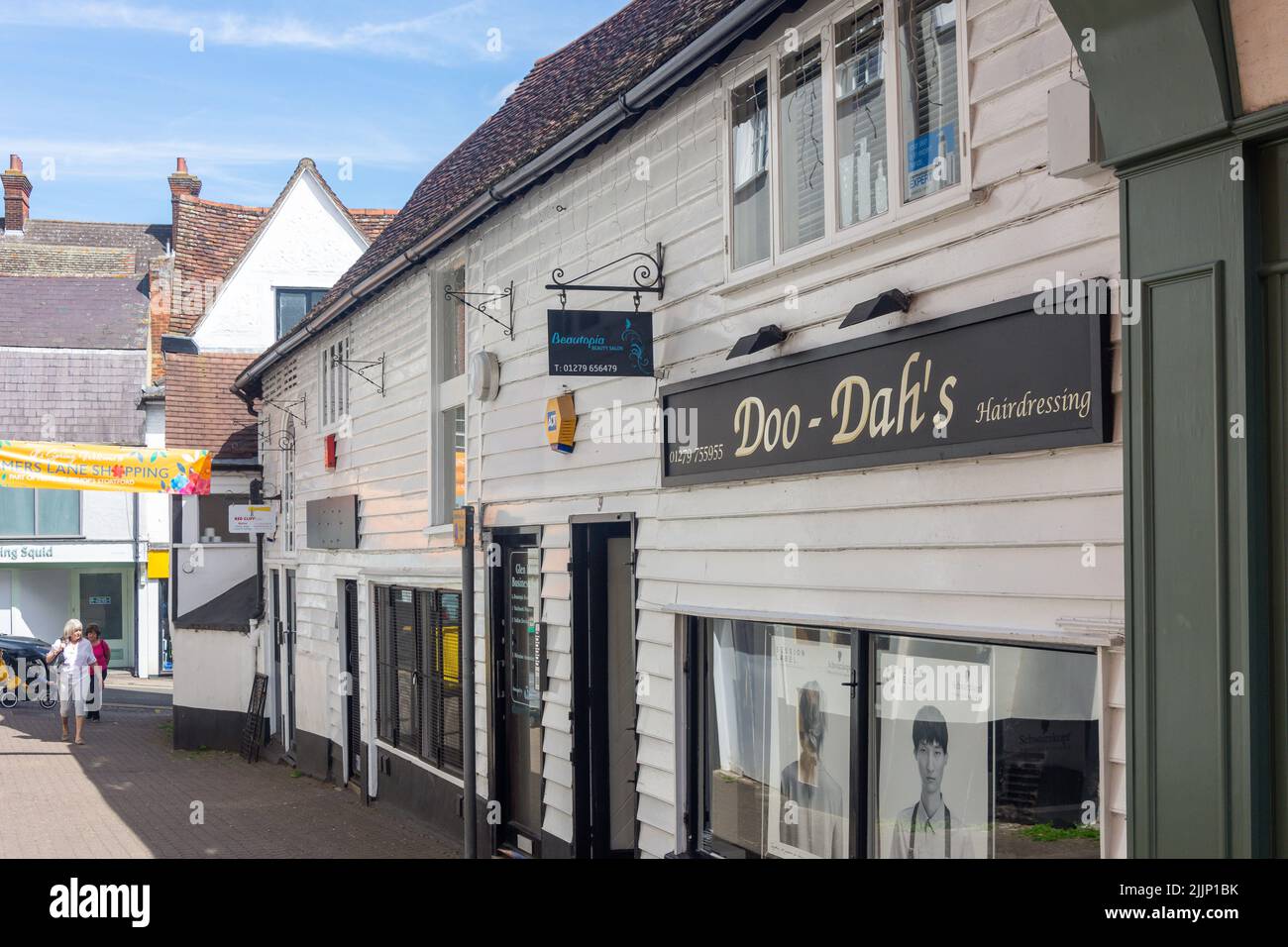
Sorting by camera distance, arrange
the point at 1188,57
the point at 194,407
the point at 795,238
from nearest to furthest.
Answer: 1. the point at 1188,57
2. the point at 795,238
3. the point at 194,407

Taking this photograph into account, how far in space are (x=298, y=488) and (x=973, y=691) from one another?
14106 mm

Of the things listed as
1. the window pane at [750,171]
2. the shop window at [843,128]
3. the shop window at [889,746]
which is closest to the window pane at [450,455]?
the shop window at [889,746]

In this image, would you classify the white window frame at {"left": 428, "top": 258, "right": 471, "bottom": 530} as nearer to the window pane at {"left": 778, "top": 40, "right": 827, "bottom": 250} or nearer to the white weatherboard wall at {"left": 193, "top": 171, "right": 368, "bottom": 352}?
the window pane at {"left": 778, "top": 40, "right": 827, "bottom": 250}

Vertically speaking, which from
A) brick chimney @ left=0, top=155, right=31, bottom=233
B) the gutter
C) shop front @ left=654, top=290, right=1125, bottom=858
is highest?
brick chimney @ left=0, top=155, right=31, bottom=233

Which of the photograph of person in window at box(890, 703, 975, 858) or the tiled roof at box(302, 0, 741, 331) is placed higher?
the tiled roof at box(302, 0, 741, 331)

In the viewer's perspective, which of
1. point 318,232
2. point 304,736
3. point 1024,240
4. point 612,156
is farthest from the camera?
point 318,232

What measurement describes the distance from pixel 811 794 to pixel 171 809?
10.1m

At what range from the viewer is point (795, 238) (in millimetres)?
6562

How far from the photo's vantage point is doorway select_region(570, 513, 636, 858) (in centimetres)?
891

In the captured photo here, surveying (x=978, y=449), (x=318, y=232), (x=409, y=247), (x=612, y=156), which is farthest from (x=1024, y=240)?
(x=318, y=232)

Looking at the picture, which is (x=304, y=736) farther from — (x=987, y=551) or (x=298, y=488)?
(x=987, y=551)

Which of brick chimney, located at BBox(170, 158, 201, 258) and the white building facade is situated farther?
brick chimney, located at BBox(170, 158, 201, 258)

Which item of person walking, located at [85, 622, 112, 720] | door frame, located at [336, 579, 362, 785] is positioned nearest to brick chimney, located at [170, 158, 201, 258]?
person walking, located at [85, 622, 112, 720]

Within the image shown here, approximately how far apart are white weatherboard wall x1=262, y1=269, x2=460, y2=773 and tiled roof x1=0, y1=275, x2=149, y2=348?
60.3ft
